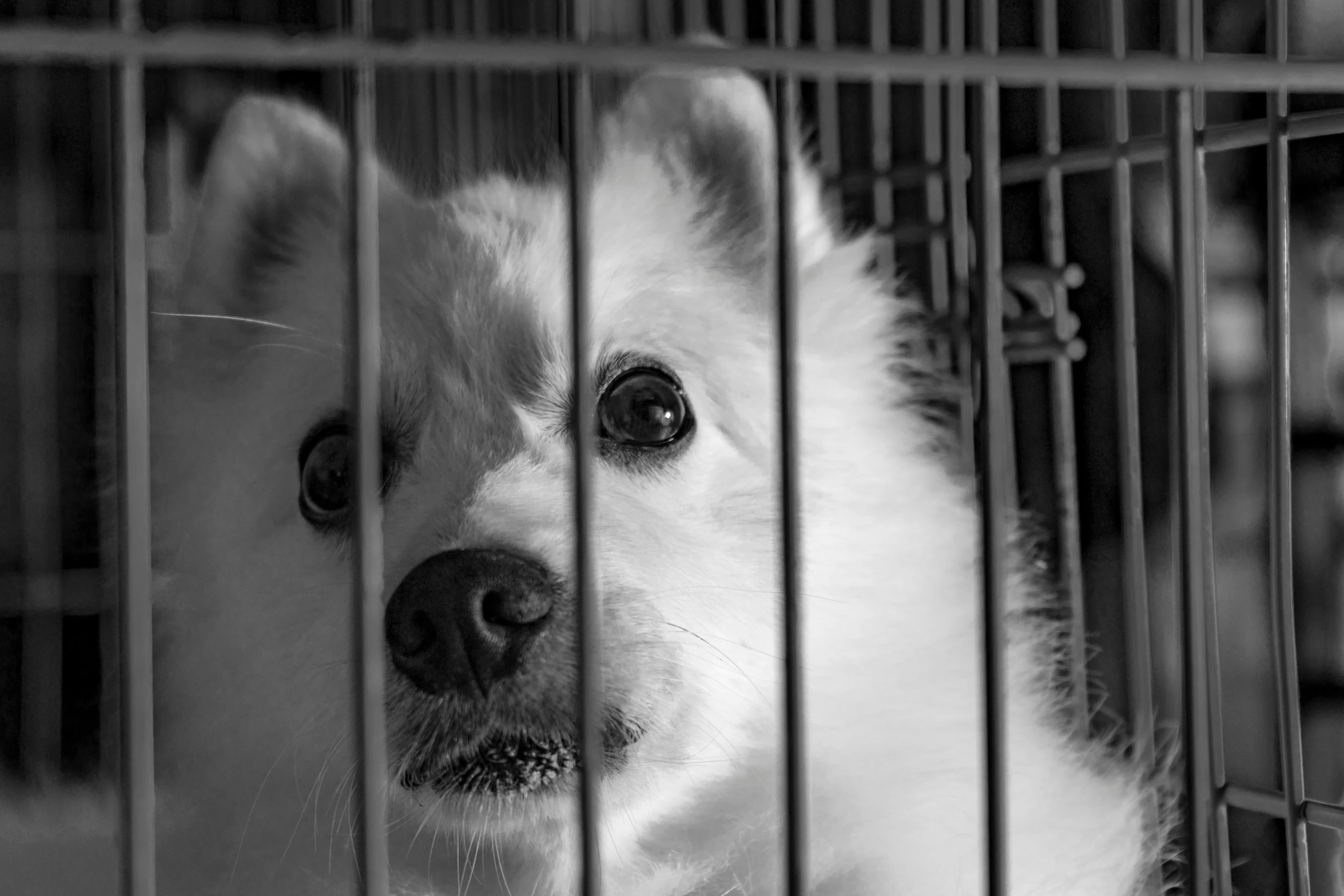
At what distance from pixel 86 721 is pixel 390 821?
5.34 feet

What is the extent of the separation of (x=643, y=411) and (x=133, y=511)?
785 millimetres

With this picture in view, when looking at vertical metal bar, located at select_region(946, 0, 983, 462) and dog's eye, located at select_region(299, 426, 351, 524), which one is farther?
vertical metal bar, located at select_region(946, 0, 983, 462)

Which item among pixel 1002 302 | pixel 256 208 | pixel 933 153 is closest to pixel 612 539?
pixel 256 208

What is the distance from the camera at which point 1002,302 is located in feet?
6.66

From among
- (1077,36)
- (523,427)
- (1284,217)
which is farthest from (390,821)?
(1077,36)

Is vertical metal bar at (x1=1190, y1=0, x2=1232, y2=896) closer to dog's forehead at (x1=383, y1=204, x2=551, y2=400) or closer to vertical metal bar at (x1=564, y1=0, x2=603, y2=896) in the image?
vertical metal bar at (x1=564, y1=0, x2=603, y2=896)

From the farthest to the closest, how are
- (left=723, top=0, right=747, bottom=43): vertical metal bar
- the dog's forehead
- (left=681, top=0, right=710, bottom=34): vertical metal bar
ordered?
(left=681, top=0, right=710, bottom=34): vertical metal bar, (left=723, top=0, right=747, bottom=43): vertical metal bar, the dog's forehead

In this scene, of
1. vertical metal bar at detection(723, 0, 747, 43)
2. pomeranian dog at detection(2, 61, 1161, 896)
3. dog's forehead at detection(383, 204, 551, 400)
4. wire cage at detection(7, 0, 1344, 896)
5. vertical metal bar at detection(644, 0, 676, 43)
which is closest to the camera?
wire cage at detection(7, 0, 1344, 896)

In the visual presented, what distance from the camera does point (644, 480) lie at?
1.55 m

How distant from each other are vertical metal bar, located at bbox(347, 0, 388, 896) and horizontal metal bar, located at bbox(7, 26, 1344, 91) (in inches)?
1.7

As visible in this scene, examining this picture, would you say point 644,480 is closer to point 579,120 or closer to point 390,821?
point 390,821

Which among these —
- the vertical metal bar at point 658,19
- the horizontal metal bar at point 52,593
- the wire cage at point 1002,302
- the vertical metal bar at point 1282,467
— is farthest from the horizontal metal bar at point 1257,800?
the horizontal metal bar at point 52,593

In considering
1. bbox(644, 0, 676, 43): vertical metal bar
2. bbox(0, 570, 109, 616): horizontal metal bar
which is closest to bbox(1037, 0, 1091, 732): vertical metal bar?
bbox(644, 0, 676, 43): vertical metal bar

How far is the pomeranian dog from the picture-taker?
140 cm
